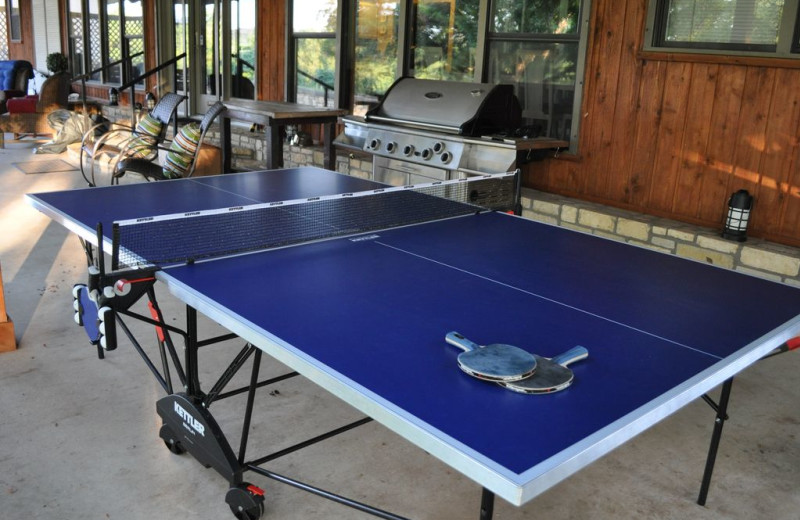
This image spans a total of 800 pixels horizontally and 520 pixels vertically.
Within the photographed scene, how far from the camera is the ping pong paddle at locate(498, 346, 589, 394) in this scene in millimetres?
1455

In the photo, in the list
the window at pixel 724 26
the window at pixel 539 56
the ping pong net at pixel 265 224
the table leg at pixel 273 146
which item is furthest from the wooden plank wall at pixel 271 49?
the ping pong net at pixel 265 224

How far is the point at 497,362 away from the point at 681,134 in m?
3.49

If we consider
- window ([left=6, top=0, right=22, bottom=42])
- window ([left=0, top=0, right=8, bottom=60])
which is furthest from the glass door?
window ([left=0, top=0, right=8, bottom=60])

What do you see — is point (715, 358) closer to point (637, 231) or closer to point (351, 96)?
point (637, 231)

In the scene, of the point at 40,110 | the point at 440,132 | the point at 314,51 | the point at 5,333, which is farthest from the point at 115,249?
the point at 40,110

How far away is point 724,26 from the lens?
4234 millimetres

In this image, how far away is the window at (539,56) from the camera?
4.99 meters

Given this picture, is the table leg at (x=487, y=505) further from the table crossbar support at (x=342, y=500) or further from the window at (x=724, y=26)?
the window at (x=724, y=26)

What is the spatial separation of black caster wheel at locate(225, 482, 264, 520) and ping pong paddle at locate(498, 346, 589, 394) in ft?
3.53

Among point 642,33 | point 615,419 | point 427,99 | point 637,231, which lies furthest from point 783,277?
point 615,419

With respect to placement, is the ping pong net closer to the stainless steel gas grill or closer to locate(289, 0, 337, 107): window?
the stainless steel gas grill

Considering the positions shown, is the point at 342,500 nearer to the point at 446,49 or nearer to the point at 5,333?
the point at 5,333

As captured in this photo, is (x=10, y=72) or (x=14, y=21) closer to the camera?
(x=10, y=72)

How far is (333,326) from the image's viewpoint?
1.80 m
